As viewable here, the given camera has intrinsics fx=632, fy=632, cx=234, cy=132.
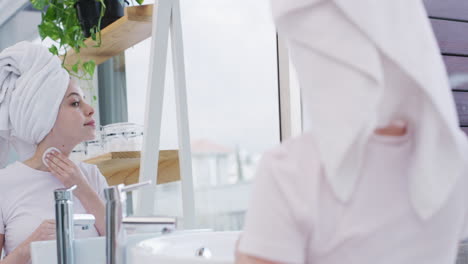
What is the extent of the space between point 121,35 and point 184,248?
969 mm

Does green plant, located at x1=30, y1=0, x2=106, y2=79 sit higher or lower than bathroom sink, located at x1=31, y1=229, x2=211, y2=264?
higher

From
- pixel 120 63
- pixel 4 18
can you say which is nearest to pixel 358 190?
pixel 120 63

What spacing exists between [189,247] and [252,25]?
106 cm

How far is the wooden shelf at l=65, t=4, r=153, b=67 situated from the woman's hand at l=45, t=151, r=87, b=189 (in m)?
0.39

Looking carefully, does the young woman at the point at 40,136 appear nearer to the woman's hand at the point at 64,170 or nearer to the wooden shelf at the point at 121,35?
the woman's hand at the point at 64,170

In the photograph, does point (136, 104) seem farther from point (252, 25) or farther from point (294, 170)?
point (294, 170)

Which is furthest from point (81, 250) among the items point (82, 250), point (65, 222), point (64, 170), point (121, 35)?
point (121, 35)

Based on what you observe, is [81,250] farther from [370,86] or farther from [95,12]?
[370,86]

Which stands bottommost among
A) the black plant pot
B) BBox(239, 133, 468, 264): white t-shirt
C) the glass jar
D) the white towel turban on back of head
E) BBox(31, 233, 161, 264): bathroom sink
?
BBox(31, 233, 161, 264): bathroom sink

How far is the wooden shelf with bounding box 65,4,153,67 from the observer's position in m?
1.65

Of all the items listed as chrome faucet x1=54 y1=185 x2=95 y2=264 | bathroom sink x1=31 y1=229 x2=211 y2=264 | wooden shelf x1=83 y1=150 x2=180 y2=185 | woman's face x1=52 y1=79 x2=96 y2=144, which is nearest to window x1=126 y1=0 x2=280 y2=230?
wooden shelf x1=83 y1=150 x2=180 y2=185

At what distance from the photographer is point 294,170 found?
50cm

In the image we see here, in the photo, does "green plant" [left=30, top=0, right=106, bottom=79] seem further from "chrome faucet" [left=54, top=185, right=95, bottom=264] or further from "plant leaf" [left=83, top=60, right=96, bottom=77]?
"chrome faucet" [left=54, top=185, right=95, bottom=264]

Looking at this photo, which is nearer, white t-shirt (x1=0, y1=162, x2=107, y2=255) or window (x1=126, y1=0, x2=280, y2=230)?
white t-shirt (x1=0, y1=162, x2=107, y2=255)
